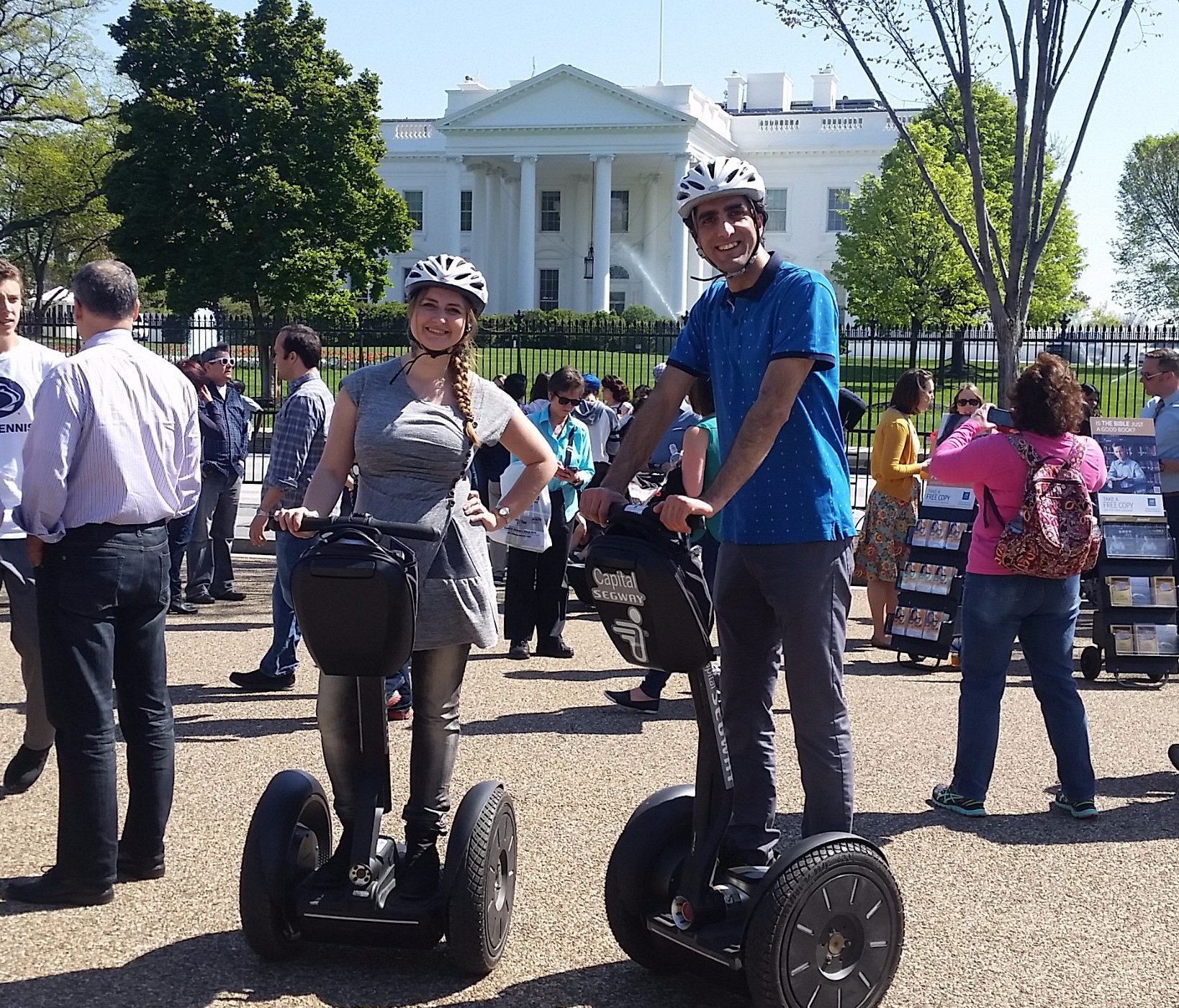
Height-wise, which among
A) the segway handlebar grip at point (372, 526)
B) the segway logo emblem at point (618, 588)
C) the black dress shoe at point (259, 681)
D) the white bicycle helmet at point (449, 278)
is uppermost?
the white bicycle helmet at point (449, 278)

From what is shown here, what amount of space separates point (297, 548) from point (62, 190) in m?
38.1

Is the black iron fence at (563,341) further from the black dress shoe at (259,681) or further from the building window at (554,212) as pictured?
the building window at (554,212)

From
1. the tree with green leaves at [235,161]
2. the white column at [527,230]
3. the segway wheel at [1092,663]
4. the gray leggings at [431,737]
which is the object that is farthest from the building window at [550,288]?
the gray leggings at [431,737]

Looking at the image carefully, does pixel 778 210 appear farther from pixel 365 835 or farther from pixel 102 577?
pixel 365 835

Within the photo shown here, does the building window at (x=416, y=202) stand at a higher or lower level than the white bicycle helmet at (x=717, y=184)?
higher

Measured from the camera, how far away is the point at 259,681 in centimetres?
775

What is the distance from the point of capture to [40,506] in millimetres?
4387

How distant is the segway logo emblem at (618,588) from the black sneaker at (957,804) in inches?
107

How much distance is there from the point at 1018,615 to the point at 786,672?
2.21 meters

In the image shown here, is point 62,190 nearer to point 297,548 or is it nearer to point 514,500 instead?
point 297,548

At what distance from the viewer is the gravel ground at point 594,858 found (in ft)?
12.8

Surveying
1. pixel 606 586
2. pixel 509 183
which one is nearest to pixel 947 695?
pixel 606 586

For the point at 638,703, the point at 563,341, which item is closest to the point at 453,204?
the point at 563,341

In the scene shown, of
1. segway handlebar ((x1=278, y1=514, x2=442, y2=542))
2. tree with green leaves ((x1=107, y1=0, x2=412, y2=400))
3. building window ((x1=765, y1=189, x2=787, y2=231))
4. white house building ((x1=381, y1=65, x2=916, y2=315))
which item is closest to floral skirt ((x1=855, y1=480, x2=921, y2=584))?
segway handlebar ((x1=278, y1=514, x2=442, y2=542))
